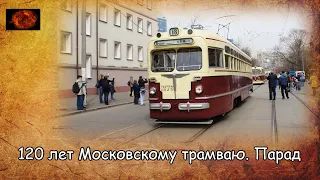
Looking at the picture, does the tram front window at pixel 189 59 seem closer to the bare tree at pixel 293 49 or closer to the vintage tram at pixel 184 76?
the vintage tram at pixel 184 76

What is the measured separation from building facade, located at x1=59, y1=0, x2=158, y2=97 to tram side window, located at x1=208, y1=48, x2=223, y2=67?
63.9 inches

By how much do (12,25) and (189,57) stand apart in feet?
14.2

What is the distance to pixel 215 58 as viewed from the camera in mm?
7977

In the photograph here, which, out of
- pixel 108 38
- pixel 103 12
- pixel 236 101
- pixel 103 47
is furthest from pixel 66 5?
pixel 236 101

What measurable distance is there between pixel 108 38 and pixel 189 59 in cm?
213

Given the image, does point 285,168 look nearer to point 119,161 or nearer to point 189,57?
point 119,161

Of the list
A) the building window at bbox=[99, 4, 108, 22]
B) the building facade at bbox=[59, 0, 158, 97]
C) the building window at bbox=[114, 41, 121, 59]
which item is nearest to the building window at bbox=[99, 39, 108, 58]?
the building facade at bbox=[59, 0, 158, 97]

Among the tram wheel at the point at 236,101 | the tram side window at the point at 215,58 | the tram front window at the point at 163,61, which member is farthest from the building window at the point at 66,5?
the tram wheel at the point at 236,101

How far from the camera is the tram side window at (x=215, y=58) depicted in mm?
7784

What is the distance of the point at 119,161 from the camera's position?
4246mm

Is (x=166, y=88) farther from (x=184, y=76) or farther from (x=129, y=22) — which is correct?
(x=129, y=22)

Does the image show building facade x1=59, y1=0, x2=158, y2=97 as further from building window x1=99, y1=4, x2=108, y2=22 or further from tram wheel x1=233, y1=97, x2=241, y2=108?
tram wheel x1=233, y1=97, x2=241, y2=108

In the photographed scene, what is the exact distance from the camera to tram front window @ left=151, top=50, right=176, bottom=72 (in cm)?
773

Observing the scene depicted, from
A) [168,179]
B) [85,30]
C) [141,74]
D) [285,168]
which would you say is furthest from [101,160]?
[141,74]
